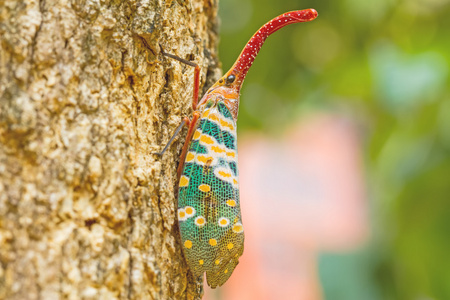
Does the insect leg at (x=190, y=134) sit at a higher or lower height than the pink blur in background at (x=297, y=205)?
higher

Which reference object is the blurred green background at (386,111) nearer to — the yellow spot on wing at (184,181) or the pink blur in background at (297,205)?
the pink blur in background at (297,205)

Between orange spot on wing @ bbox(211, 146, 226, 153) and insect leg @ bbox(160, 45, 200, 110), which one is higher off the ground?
insect leg @ bbox(160, 45, 200, 110)

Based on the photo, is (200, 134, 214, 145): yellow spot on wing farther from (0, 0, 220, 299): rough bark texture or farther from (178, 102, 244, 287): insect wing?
(0, 0, 220, 299): rough bark texture

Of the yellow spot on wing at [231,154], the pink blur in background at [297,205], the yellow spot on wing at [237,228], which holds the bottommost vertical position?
the pink blur in background at [297,205]

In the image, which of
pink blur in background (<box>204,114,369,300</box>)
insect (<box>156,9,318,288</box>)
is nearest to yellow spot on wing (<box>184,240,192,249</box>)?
insect (<box>156,9,318,288</box>)

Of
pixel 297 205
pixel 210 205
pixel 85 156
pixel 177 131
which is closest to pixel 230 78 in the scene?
pixel 177 131

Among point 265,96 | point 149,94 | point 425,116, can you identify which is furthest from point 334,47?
point 149,94

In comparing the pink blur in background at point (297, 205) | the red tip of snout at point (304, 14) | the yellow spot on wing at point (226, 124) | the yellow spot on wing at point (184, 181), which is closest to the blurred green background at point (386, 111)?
the pink blur in background at point (297, 205)
